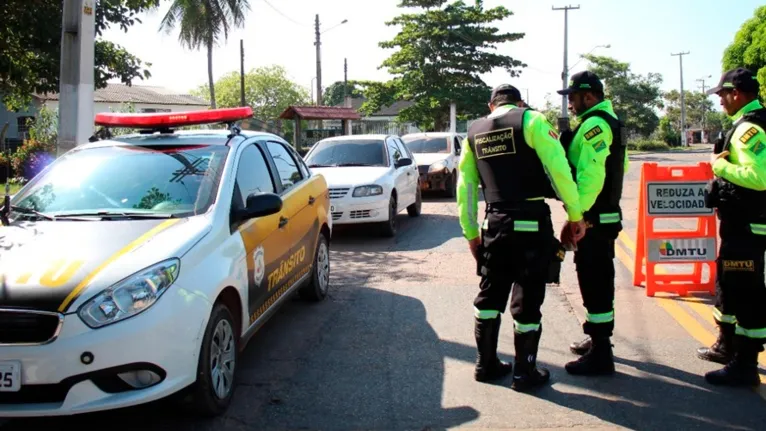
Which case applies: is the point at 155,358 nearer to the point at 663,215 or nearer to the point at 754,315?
the point at 754,315

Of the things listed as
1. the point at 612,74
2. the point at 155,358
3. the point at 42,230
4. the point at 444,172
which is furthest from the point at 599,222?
the point at 612,74

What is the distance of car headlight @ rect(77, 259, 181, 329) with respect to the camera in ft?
10.5

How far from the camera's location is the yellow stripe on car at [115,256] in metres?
3.18

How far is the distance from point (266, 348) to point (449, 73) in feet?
111

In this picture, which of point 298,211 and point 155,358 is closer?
point 155,358

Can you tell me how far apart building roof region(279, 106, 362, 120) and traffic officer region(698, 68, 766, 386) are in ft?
55.4

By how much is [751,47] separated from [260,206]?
2982cm

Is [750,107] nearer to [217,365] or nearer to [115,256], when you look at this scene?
[217,365]

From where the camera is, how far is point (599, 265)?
14.7 ft

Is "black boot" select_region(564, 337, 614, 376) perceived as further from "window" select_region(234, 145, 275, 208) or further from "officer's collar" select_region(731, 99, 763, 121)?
"window" select_region(234, 145, 275, 208)

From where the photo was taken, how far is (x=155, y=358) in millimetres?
3246

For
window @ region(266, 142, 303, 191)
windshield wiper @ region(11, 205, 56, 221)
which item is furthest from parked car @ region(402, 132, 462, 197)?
windshield wiper @ region(11, 205, 56, 221)

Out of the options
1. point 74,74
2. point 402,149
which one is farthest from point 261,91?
point 74,74

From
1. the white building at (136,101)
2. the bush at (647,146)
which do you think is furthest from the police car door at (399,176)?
the bush at (647,146)
